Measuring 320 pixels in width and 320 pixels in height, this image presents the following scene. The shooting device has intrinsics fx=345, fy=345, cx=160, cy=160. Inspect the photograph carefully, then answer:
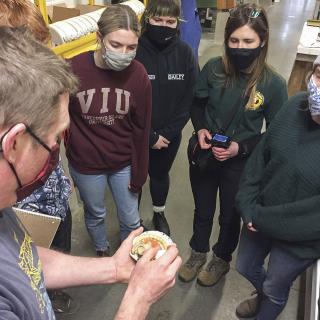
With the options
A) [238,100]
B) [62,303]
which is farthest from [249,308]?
[238,100]

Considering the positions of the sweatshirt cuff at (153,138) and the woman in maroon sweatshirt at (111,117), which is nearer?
the woman in maroon sweatshirt at (111,117)

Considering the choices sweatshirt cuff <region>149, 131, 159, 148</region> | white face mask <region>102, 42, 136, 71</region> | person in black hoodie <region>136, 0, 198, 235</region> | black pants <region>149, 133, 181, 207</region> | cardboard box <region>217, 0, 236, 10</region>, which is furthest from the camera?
cardboard box <region>217, 0, 236, 10</region>

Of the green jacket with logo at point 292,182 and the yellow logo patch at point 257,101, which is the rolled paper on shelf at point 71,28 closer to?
the yellow logo patch at point 257,101

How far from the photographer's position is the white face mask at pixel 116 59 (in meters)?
1.66

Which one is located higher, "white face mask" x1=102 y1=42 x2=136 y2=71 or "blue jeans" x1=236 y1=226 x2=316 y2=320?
"white face mask" x1=102 y1=42 x2=136 y2=71

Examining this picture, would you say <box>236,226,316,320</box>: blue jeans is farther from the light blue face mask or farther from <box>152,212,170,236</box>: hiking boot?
<box>152,212,170,236</box>: hiking boot

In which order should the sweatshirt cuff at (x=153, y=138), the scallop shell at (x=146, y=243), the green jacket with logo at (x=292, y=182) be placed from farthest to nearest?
1. the sweatshirt cuff at (x=153, y=138)
2. the green jacket with logo at (x=292, y=182)
3. the scallop shell at (x=146, y=243)

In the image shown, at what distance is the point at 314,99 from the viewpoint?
1313 millimetres

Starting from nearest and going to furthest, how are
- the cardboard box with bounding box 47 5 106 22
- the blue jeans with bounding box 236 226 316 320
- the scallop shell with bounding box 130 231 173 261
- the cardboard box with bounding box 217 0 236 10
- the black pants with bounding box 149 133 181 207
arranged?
the scallop shell with bounding box 130 231 173 261 → the blue jeans with bounding box 236 226 316 320 → the black pants with bounding box 149 133 181 207 → the cardboard box with bounding box 47 5 106 22 → the cardboard box with bounding box 217 0 236 10

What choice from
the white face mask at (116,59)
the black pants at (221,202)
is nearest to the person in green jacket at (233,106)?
the black pants at (221,202)

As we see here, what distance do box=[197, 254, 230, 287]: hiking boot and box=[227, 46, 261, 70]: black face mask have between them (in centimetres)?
123

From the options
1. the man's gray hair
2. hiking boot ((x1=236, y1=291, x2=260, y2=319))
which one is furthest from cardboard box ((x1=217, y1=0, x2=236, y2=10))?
the man's gray hair

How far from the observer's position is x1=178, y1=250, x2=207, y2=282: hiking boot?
2275 mm

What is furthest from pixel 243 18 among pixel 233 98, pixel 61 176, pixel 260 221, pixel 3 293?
pixel 3 293
